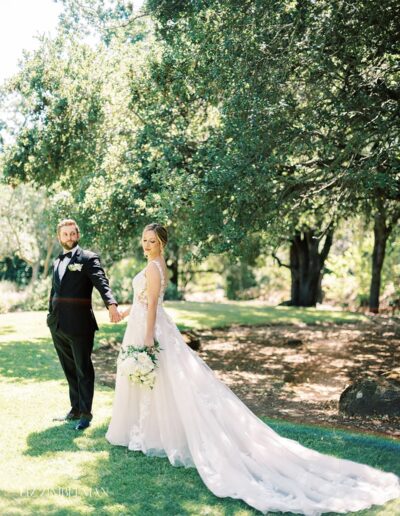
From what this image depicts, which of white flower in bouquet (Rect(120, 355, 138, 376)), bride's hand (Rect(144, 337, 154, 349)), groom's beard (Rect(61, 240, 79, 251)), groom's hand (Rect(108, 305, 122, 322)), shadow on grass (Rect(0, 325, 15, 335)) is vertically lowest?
shadow on grass (Rect(0, 325, 15, 335))

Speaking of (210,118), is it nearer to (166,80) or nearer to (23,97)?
(166,80)

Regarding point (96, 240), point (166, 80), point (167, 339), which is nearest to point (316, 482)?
point (167, 339)

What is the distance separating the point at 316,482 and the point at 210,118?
9078mm

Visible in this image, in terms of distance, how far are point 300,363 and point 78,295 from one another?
8.15 metres

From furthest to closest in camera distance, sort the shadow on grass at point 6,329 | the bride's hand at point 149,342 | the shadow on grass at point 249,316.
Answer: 1. the shadow on grass at point 249,316
2. the shadow on grass at point 6,329
3. the bride's hand at point 149,342

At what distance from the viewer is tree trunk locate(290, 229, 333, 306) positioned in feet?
88.5

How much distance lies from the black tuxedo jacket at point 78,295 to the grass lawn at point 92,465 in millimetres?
1282

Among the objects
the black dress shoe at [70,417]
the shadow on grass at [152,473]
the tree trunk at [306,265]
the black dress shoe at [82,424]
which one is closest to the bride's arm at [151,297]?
the shadow on grass at [152,473]

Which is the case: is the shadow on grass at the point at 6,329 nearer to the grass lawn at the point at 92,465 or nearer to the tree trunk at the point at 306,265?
the grass lawn at the point at 92,465

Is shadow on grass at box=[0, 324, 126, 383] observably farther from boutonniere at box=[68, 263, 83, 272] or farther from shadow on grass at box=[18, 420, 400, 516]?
boutonniere at box=[68, 263, 83, 272]

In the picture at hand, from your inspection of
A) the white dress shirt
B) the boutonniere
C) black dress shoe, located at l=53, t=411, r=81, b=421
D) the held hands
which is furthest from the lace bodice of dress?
black dress shoe, located at l=53, t=411, r=81, b=421

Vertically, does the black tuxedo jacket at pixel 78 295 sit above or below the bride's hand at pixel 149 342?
above

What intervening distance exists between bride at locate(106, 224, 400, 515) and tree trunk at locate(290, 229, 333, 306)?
812 inches

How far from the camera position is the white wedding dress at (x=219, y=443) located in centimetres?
502
